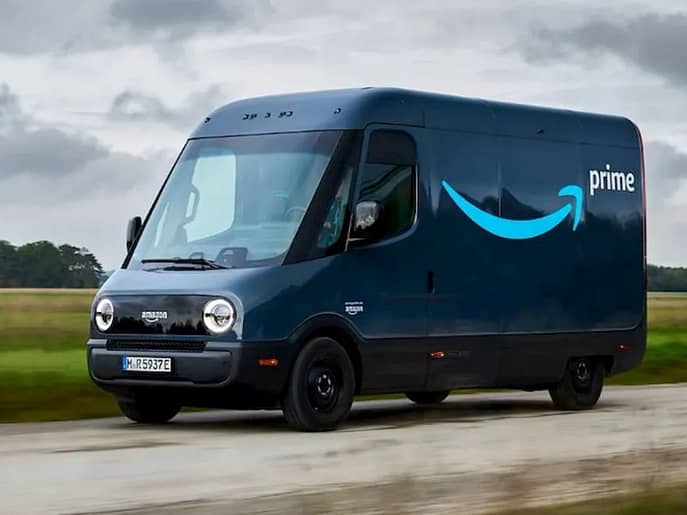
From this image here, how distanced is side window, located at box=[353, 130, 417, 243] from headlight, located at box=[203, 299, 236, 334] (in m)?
1.47

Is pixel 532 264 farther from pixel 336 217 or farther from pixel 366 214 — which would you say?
pixel 336 217

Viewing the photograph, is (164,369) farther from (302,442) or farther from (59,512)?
(59,512)

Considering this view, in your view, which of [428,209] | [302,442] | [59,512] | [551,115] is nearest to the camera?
[59,512]

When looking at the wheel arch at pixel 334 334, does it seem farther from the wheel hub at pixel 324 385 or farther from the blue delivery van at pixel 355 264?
the wheel hub at pixel 324 385

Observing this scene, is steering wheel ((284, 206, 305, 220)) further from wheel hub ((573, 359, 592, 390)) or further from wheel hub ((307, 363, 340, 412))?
wheel hub ((573, 359, 592, 390))

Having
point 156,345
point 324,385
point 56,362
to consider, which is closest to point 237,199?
point 156,345

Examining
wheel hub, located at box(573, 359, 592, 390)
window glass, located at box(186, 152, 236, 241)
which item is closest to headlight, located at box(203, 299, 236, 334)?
window glass, located at box(186, 152, 236, 241)

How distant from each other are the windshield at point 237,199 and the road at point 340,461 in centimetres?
155

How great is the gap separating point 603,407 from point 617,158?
2.72 meters

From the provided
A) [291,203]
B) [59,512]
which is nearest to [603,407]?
[291,203]

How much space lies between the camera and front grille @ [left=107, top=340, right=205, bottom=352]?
14734mm

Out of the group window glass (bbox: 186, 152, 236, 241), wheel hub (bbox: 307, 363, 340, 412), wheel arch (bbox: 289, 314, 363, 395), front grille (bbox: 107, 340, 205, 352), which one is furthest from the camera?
window glass (bbox: 186, 152, 236, 241)

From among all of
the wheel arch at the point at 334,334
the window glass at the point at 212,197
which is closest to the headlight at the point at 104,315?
the window glass at the point at 212,197

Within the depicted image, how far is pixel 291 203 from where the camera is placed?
15.2 metres
